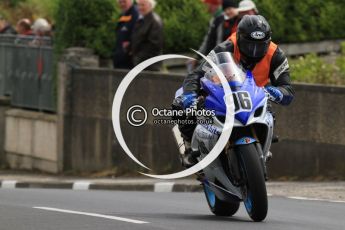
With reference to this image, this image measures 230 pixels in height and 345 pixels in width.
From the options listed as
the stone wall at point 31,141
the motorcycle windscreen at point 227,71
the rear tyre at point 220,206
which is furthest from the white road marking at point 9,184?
the motorcycle windscreen at point 227,71

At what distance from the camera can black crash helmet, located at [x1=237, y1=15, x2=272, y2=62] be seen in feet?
37.7

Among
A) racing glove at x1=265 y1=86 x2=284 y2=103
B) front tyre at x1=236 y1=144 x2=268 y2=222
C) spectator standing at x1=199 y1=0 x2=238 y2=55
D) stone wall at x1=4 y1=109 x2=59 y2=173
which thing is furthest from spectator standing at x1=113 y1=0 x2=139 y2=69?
front tyre at x1=236 y1=144 x2=268 y2=222

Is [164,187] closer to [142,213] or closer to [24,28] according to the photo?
[142,213]

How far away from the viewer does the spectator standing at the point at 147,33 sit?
19.9 meters

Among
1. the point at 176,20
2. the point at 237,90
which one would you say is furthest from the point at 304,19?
the point at 237,90

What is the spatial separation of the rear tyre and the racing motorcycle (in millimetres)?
432

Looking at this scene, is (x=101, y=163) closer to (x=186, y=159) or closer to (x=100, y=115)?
(x=100, y=115)

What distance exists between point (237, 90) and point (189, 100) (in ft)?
2.02

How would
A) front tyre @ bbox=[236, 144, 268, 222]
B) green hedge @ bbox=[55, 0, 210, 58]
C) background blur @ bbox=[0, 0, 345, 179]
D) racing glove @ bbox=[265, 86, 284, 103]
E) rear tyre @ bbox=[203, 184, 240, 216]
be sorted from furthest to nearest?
green hedge @ bbox=[55, 0, 210, 58] → background blur @ bbox=[0, 0, 345, 179] → rear tyre @ bbox=[203, 184, 240, 216] → racing glove @ bbox=[265, 86, 284, 103] → front tyre @ bbox=[236, 144, 268, 222]

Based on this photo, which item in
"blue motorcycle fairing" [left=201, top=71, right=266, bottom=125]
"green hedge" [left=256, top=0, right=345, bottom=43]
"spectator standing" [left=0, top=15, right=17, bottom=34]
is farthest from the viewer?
"spectator standing" [left=0, top=15, right=17, bottom=34]

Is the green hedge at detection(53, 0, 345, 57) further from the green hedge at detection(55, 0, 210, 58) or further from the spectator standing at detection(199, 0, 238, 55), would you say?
the spectator standing at detection(199, 0, 238, 55)

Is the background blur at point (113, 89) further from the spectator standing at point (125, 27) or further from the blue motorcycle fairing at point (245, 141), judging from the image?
the blue motorcycle fairing at point (245, 141)

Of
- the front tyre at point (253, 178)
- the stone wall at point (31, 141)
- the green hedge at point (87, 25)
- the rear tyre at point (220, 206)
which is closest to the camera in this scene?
the front tyre at point (253, 178)

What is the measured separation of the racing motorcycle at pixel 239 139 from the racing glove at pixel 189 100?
0.10 metres
